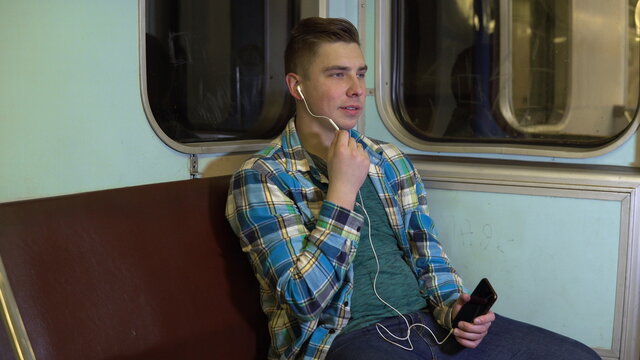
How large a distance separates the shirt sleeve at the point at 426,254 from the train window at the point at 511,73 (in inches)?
20.0

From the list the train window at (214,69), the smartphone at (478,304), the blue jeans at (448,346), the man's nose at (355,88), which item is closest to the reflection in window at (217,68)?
the train window at (214,69)

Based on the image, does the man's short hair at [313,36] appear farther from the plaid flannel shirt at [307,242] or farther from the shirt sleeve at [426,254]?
the shirt sleeve at [426,254]

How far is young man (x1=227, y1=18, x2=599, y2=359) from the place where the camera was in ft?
6.31

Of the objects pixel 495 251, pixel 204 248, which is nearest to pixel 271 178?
pixel 204 248

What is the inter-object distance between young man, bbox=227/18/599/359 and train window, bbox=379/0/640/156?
598 millimetres

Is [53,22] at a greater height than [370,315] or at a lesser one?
greater

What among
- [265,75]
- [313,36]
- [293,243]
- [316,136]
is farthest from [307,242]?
[265,75]

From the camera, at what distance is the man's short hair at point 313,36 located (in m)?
2.23

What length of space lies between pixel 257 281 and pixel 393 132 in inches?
39.4

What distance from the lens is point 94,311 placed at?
1788 millimetres

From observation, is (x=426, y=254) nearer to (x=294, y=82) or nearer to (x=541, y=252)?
(x=541, y=252)

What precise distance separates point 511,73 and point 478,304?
1232mm

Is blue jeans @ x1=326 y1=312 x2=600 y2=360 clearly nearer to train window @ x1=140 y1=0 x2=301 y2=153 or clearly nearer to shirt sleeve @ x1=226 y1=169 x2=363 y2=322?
shirt sleeve @ x1=226 y1=169 x2=363 y2=322

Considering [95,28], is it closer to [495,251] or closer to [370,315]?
[370,315]
